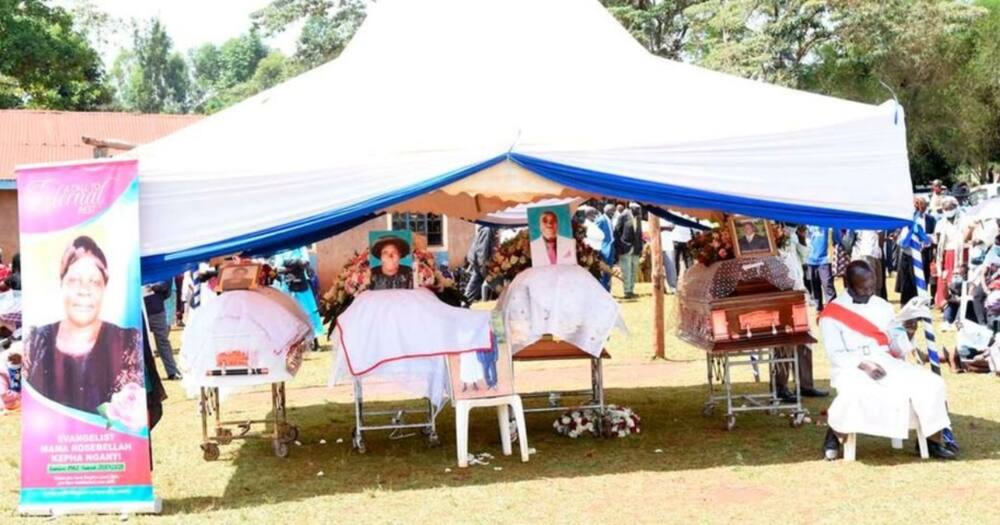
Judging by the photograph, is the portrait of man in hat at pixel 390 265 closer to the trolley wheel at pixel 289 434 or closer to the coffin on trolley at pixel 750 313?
the trolley wheel at pixel 289 434

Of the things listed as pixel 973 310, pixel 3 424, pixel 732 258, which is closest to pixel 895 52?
pixel 973 310

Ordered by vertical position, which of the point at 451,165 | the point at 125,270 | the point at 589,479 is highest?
the point at 451,165

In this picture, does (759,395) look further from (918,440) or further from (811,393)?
(918,440)

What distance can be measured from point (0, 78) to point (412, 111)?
2548 centimetres

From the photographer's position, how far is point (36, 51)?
31.3 m

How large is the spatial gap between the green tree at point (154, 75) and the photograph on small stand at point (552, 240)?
89925 mm

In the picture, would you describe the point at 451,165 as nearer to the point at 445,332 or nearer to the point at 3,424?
the point at 445,332

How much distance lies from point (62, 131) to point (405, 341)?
77.9 ft

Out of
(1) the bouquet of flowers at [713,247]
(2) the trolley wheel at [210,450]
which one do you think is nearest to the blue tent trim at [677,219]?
(1) the bouquet of flowers at [713,247]

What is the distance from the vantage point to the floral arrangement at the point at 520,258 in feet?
32.2

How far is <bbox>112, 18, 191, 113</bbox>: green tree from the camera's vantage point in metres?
96.1

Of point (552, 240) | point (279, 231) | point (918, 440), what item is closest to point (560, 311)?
point (552, 240)

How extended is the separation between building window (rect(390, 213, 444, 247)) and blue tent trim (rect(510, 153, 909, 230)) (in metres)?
18.7

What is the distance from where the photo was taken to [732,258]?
1009 centimetres
